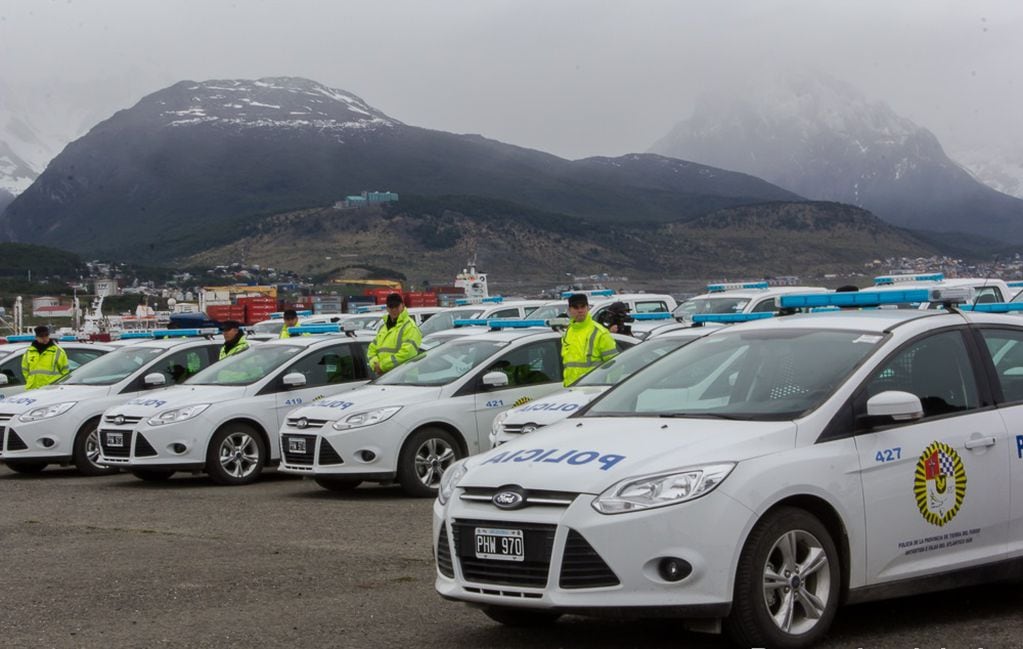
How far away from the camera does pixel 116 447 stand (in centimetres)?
1614

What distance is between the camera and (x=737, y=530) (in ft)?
21.1

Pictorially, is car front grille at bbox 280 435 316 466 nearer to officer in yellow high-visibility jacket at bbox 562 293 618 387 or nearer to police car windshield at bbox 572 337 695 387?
officer in yellow high-visibility jacket at bbox 562 293 618 387

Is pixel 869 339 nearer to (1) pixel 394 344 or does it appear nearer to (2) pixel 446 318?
(1) pixel 394 344

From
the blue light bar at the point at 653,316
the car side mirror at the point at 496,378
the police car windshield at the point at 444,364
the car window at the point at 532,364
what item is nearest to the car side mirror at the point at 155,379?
the police car windshield at the point at 444,364

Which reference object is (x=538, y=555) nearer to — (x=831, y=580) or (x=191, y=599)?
(x=831, y=580)

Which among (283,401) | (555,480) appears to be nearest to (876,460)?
(555,480)

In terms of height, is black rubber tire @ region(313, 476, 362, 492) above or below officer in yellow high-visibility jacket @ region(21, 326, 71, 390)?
below

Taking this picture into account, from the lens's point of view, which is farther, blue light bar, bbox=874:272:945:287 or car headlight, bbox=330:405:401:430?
blue light bar, bbox=874:272:945:287

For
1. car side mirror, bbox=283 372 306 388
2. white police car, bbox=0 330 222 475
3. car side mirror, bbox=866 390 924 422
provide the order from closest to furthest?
1. car side mirror, bbox=866 390 924 422
2. car side mirror, bbox=283 372 306 388
3. white police car, bbox=0 330 222 475

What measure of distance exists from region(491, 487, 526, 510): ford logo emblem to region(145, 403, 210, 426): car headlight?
974 cm

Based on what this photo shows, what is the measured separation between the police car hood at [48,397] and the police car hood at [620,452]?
11895mm

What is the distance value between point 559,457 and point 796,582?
1.19 meters

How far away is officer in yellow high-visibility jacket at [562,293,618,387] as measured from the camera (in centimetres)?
1439

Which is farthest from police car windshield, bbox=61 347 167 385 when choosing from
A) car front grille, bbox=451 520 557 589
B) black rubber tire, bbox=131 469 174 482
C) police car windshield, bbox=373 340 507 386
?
car front grille, bbox=451 520 557 589
